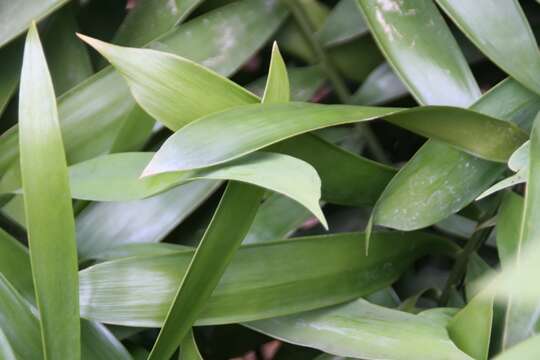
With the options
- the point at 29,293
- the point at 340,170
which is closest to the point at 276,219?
the point at 340,170

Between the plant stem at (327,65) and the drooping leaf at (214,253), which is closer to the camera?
the drooping leaf at (214,253)

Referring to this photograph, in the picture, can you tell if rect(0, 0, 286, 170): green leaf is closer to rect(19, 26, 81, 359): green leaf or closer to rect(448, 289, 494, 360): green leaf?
rect(19, 26, 81, 359): green leaf

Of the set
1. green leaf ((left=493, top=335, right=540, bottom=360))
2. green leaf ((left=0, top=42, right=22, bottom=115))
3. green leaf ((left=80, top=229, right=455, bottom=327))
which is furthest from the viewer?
green leaf ((left=0, top=42, right=22, bottom=115))

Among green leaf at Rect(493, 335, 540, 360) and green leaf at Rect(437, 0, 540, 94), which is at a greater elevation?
green leaf at Rect(437, 0, 540, 94)

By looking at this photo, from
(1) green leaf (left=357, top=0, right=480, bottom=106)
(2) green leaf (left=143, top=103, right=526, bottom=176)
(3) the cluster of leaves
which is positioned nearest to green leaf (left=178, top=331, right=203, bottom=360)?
(3) the cluster of leaves

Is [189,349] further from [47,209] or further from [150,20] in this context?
[150,20]

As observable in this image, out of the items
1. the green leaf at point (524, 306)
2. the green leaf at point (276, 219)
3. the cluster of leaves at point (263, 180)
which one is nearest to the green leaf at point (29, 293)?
the cluster of leaves at point (263, 180)

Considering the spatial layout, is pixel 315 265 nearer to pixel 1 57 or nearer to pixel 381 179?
pixel 381 179

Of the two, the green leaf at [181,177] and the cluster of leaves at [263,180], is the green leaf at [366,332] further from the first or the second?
the green leaf at [181,177]
